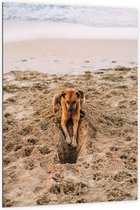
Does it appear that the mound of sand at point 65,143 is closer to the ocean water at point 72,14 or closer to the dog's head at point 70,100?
the dog's head at point 70,100

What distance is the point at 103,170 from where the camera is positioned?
129 inches

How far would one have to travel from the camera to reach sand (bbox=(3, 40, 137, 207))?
315cm

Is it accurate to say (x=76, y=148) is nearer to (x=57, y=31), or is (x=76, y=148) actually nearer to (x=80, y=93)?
(x=80, y=93)

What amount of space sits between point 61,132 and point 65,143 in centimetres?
8

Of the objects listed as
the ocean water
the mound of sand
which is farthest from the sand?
the ocean water

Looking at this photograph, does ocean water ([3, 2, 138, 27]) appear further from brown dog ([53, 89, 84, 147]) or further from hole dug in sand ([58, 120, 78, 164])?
hole dug in sand ([58, 120, 78, 164])

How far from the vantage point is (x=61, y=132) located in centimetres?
327

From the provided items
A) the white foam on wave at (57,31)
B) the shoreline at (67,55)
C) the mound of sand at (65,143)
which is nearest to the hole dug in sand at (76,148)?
the mound of sand at (65,143)

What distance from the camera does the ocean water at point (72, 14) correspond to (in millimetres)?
3188

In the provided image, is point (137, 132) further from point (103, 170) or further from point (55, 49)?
point (55, 49)

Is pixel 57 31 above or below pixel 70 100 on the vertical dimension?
above

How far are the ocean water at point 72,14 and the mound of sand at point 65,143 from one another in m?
0.35

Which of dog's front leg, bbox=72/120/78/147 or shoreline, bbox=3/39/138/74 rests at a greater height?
shoreline, bbox=3/39/138/74

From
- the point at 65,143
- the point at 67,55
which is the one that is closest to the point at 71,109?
Result: the point at 65,143
